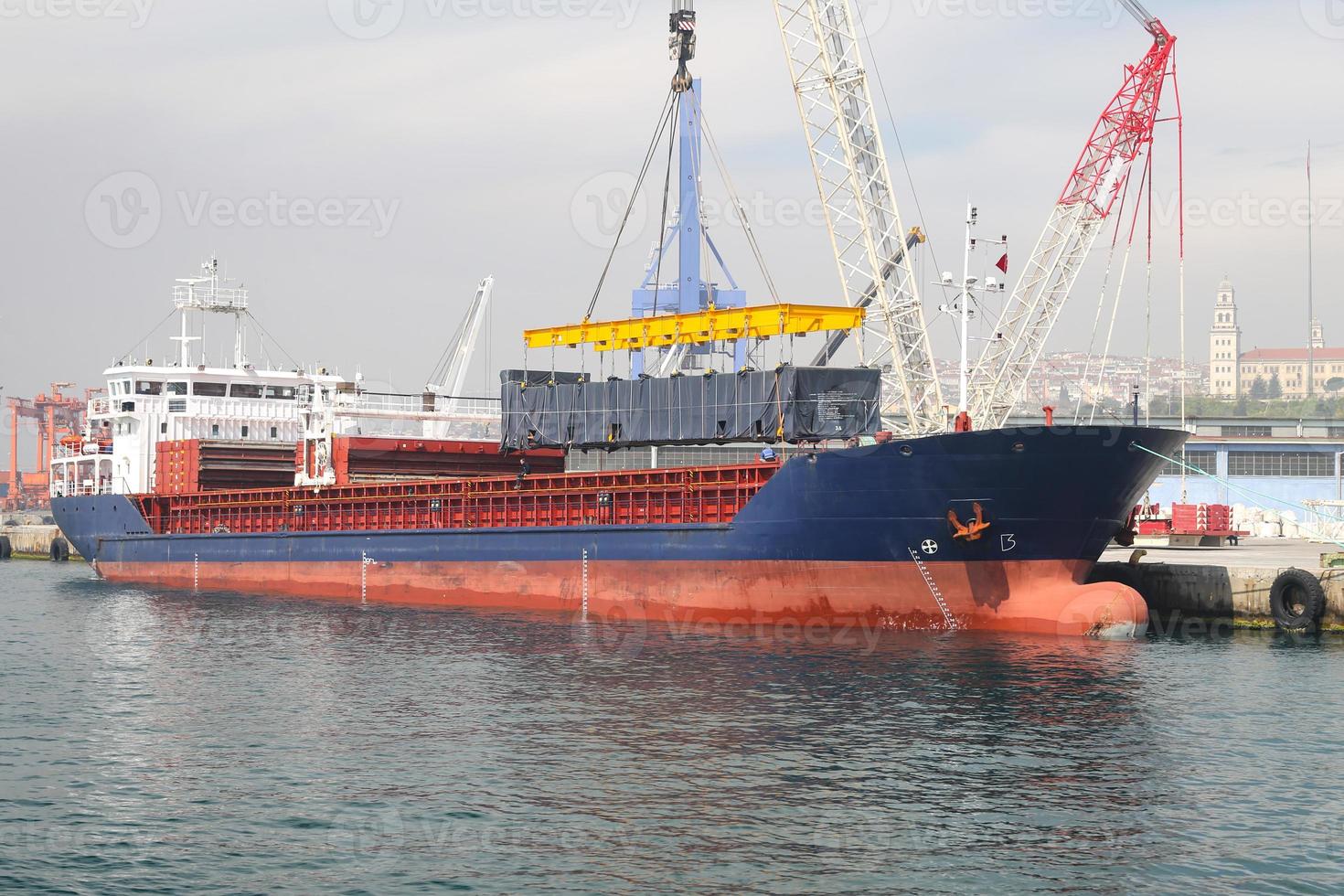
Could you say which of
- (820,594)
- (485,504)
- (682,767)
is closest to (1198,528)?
(820,594)

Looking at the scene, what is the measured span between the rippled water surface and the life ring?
3.88ft

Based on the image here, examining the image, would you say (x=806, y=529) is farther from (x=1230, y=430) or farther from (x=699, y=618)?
(x=1230, y=430)

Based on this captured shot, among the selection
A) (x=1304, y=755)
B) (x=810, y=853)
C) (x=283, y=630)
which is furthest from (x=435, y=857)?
(x=283, y=630)

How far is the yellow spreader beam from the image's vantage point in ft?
122

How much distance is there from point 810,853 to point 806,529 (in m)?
16.6

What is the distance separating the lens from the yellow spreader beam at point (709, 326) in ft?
122

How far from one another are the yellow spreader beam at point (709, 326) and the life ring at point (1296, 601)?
520 inches

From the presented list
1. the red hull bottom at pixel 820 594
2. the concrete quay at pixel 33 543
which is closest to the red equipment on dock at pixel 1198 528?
the red hull bottom at pixel 820 594

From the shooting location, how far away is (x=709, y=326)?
3869 centimetres

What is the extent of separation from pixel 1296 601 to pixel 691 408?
16918 millimetres

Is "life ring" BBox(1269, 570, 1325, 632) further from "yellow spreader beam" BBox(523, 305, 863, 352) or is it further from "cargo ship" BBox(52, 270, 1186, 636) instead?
"yellow spreader beam" BBox(523, 305, 863, 352)

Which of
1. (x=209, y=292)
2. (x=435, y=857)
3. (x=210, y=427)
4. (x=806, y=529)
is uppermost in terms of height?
(x=209, y=292)

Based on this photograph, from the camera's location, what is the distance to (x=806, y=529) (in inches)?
1261

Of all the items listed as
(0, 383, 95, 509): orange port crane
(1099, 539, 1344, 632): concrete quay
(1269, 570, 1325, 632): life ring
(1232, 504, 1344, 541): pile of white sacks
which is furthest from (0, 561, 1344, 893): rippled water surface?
(0, 383, 95, 509): orange port crane
